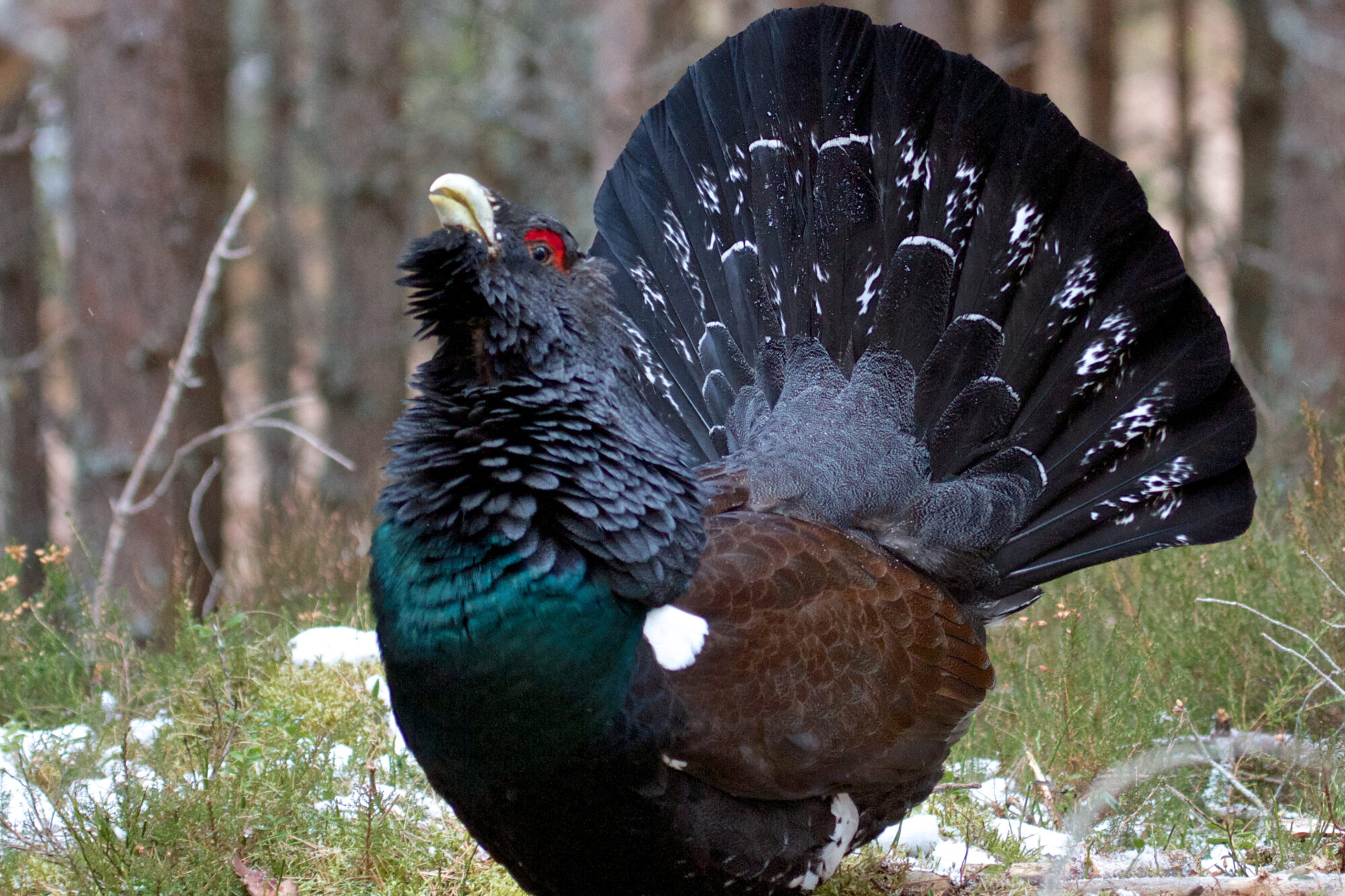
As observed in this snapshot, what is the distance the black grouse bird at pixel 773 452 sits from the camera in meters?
2.89

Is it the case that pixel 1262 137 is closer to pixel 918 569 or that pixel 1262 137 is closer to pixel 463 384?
pixel 918 569

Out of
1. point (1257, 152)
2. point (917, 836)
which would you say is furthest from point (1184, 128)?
point (917, 836)

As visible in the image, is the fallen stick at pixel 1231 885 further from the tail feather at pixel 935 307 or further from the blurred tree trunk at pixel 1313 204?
the blurred tree trunk at pixel 1313 204

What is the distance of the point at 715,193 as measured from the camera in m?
4.23

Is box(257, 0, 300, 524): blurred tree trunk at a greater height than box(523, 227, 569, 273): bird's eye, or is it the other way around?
box(257, 0, 300, 524): blurred tree trunk

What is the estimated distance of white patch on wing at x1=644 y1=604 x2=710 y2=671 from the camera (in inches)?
116

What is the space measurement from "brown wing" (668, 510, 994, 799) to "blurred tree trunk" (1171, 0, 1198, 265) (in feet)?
33.8

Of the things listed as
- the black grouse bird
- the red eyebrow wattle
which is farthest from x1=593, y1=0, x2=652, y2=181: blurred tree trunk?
the red eyebrow wattle

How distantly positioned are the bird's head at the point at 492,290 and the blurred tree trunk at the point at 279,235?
9.76 meters

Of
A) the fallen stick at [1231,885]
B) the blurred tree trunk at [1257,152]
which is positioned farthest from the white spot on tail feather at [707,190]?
the blurred tree trunk at [1257,152]

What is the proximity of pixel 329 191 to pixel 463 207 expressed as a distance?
7.17m

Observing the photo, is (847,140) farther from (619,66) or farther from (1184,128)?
(1184,128)

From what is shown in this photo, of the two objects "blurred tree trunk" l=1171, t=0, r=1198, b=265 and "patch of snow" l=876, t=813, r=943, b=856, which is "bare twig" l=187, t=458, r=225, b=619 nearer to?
"patch of snow" l=876, t=813, r=943, b=856

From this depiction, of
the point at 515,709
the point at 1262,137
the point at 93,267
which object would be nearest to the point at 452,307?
the point at 515,709
